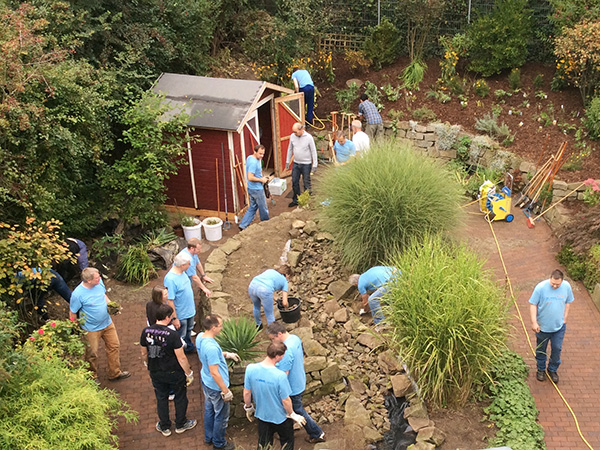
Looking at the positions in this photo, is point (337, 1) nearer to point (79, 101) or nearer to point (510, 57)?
point (510, 57)

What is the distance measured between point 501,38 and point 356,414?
35.1ft

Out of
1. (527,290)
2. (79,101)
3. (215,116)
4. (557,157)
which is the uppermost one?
(79,101)

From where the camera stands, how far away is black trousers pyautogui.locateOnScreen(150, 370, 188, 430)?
6.69 meters

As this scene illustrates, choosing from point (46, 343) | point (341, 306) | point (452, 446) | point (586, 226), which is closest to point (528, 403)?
point (452, 446)

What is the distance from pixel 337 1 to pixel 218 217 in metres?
7.80

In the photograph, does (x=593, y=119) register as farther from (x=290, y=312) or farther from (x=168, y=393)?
(x=168, y=393)

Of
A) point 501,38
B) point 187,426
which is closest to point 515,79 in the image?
point 501,38

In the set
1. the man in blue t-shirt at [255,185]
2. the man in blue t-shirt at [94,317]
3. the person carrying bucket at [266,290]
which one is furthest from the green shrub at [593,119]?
the man in blue t-shirt at [94,317]

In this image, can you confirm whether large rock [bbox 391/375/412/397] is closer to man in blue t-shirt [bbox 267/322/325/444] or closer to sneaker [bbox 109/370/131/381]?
man in blue t-shirt [bbox 267/322/325/444]

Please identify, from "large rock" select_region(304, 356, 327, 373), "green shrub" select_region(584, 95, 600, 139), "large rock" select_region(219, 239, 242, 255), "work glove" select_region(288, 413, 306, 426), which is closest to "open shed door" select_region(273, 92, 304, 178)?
"large rock" select_region(219, 239, 242, 255)

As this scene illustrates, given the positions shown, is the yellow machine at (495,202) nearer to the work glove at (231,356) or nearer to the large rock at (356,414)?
the large rock at (356,414)

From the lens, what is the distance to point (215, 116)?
37.4 feet

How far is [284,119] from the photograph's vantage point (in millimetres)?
13352

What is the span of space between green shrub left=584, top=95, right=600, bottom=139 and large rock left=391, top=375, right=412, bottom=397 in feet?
26.0
